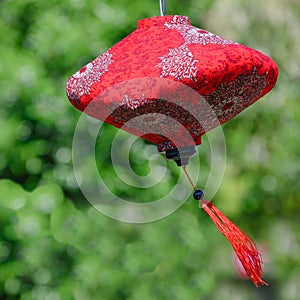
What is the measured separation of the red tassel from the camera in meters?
1.43

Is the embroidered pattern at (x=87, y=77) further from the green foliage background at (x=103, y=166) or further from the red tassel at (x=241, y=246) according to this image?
the green foliage background at (x=103, y=166)

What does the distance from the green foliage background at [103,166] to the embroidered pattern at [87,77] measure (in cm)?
114

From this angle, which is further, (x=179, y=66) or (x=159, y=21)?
(x=159, y=21)

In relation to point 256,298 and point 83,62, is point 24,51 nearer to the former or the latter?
point 83,62

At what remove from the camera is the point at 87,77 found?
4.28 ft

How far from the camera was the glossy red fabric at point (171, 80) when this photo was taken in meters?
1.21

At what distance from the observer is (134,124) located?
1349mm

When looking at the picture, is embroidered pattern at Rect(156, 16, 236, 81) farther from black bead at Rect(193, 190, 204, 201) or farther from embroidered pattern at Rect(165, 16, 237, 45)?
black bead at Rect(193, 190, 204, 201)

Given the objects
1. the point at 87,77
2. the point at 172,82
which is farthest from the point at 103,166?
the point at 172,82

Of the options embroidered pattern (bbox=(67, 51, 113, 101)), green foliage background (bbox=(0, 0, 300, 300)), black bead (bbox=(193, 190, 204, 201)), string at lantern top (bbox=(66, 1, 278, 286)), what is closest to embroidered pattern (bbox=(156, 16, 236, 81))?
string at lantern top (bbox=(66, 1, 278, 286))

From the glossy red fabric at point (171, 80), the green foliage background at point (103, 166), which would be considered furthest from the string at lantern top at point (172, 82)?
the green foliage background at point (103, 166)

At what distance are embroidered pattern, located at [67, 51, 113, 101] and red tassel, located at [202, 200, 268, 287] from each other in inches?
13.1

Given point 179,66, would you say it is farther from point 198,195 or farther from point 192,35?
point 198,195

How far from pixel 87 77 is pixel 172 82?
18 centimetres
